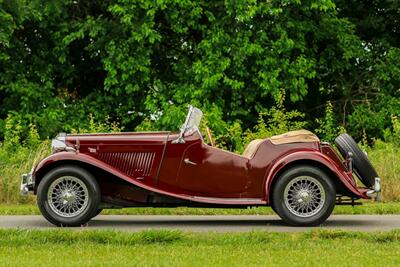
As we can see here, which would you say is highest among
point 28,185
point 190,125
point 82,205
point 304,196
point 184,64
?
point 184,64

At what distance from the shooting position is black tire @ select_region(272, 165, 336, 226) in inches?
399

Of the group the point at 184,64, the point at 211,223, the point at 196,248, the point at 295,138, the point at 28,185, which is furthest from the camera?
the point at 184,64

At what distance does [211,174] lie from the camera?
34.0ft

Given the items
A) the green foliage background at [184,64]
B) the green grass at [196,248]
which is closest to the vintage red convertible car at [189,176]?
the green grass at [196,248]

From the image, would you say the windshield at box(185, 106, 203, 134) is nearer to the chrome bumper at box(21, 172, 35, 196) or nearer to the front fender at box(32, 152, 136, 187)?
the front fender at box(32, 152, 136, 187)

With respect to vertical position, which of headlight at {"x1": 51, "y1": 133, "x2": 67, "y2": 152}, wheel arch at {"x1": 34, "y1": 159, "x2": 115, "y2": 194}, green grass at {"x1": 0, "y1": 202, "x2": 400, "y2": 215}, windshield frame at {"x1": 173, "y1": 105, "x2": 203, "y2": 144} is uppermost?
windshield frame at {"x1": 173, "y1": 105, "x2": 203, "y2": 144}

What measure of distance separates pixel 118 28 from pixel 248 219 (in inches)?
488

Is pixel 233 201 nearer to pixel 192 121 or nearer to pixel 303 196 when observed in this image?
pixel 303 196

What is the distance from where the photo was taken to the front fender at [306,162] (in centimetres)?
1019

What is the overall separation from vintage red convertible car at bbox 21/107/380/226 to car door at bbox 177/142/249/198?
0.04ft

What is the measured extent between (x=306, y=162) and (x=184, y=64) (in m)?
13.1

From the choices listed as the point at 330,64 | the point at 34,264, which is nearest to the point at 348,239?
the point at 34,264

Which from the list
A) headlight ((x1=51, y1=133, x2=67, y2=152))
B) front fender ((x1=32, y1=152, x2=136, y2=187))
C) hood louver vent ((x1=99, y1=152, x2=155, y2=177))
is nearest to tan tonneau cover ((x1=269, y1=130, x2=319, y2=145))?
hood louver vent ((x1=99, y1=152, x2=155, y2=177))

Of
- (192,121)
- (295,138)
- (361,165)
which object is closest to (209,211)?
(192,121)
